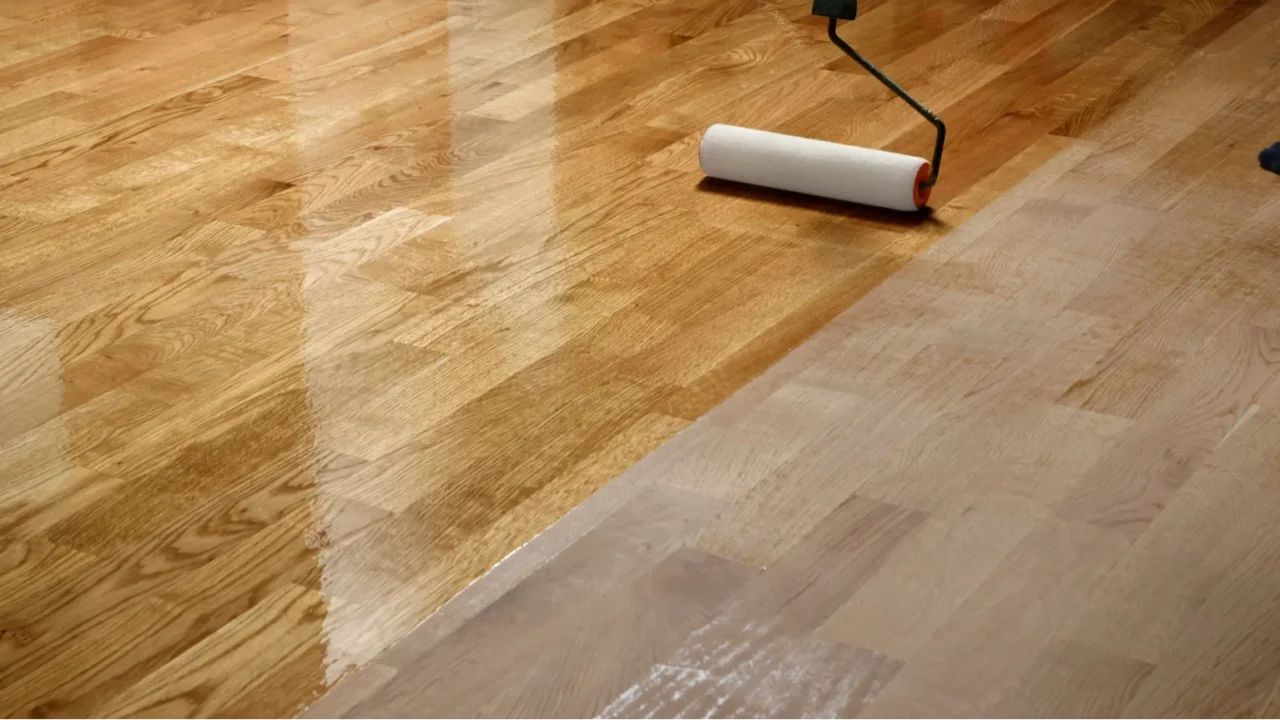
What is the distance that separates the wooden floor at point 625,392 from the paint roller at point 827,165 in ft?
0.13

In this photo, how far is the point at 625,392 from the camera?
76.8 inches

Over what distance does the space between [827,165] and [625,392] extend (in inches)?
27.1

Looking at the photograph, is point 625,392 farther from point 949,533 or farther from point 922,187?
point 922,187

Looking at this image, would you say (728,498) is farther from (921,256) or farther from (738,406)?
(921,256)

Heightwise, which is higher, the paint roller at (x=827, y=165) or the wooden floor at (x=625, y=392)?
the paint roller at (x=827, y=165)

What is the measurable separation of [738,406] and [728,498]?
0.69ft

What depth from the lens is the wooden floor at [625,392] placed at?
1.47 metres

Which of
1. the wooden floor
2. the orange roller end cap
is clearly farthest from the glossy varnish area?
the orange roller end cap

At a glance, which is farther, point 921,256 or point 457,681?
point 921,256

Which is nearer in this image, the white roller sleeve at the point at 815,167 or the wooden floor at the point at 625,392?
the wooden floor at the point at 625,392

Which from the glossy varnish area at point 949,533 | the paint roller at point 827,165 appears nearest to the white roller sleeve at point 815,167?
the paint roller at point 827,165

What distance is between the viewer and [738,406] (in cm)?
191

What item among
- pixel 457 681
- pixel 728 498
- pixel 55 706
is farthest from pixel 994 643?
pixel 55 706

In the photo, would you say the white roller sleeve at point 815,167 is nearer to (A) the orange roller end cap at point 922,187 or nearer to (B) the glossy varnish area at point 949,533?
(A) the orange roller end cap at point 922,187
